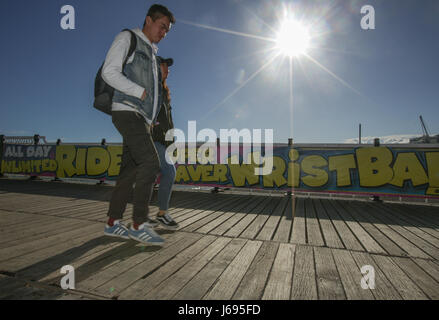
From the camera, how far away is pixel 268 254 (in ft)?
5.74

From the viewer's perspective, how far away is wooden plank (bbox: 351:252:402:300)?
1188mm

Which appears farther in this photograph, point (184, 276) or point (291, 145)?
point (291, 145)

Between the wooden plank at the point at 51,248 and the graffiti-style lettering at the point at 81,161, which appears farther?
the graffiti-style lettering at the point at 81,161

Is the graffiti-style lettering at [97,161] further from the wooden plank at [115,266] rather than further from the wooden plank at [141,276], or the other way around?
the wooden plank at [141,276]

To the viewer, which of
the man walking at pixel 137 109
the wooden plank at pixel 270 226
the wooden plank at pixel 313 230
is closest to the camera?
the man walking at pixel 137 109

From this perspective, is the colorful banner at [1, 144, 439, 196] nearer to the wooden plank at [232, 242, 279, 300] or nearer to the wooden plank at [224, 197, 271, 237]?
the wooden plank at [224, 197, 271, 237]

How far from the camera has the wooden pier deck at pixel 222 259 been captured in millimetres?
1200

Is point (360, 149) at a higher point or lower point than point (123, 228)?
higher

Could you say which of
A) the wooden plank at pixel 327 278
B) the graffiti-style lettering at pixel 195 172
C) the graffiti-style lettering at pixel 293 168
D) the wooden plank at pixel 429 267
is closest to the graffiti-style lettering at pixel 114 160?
the graffiti-style lettering at pixel 195 172

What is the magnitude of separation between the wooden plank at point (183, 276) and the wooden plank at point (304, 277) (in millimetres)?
616

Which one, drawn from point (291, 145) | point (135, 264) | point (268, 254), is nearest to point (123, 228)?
point (135, 264)

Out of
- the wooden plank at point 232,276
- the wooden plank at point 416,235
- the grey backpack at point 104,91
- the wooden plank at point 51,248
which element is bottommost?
the wooden plank at point 416,235
